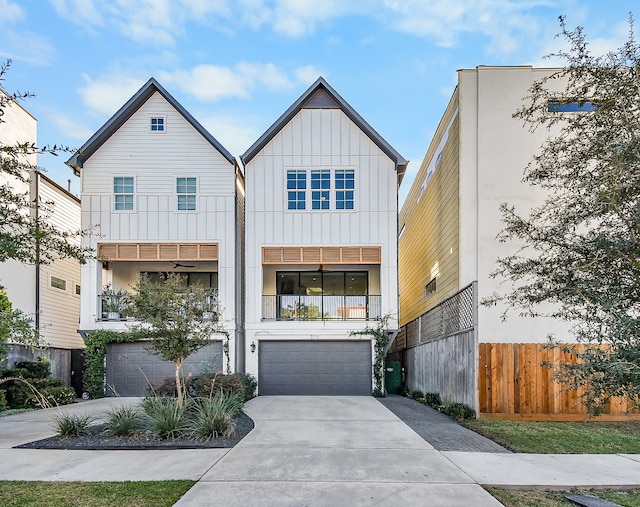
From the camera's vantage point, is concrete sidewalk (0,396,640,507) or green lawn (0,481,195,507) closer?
green lawn (0,481,195,507)

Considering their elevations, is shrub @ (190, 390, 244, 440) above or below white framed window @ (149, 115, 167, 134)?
below

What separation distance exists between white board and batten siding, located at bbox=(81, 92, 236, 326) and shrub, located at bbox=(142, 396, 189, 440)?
774 cm

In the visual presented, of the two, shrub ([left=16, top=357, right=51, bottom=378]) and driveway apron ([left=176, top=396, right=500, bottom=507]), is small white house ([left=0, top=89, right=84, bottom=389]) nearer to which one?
shrub ([left=16, top=357, right=51, bottom=378])

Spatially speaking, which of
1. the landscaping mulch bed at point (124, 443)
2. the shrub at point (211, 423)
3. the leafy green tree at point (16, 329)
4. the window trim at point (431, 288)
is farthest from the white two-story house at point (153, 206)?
the leafy green tree at point (16, 329)

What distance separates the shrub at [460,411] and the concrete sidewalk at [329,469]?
6.47 feet

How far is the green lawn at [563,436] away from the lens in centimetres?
790

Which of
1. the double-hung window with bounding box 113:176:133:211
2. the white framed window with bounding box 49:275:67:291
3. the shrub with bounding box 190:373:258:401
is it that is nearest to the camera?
the shrub with bounding box 190:373:258:401

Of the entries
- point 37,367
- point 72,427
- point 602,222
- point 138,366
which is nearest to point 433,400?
point 72,427

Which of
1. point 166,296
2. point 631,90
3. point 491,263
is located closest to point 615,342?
point 631,90

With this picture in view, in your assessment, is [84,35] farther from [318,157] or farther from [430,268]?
[430,268]

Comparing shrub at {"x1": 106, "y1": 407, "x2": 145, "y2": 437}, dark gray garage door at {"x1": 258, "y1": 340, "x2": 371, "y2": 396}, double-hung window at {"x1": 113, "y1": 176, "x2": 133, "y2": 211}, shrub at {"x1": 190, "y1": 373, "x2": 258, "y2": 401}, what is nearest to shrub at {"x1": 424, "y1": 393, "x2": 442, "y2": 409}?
dark gray garage door at {"x1": 258, "y1": 340, "x2": 371, "y2": 396}

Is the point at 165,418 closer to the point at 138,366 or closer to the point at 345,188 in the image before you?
the point at 138,366

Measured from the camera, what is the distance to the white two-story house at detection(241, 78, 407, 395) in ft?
56.4

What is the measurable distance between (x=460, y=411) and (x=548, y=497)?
538 centimetres
